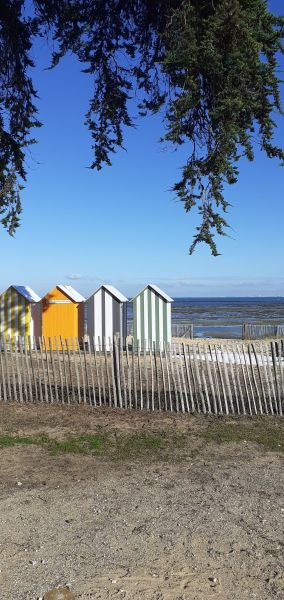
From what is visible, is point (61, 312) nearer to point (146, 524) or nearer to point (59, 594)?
point (146, 524)

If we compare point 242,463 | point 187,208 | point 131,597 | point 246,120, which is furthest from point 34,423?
point 246,120

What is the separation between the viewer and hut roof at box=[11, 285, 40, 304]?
767 inches

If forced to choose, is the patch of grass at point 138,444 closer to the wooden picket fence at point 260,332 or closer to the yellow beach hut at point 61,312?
the yellow beach hut at point 61,312

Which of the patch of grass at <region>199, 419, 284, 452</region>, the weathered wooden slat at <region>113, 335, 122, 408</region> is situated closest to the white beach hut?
the weathered wooden slat at <region>113, 335, 122, 408</region>

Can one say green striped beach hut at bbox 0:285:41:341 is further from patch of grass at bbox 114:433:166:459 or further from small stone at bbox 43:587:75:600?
small stone at bbox 43:587:75:600

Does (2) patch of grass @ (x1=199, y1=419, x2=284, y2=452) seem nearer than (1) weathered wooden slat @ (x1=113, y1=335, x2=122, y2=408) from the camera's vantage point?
Yes

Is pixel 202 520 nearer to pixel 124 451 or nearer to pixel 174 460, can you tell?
pixel 174 460

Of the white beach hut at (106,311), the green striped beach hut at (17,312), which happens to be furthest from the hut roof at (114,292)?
the green striped beach hut at (17,312)

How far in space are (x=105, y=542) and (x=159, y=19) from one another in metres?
8.79

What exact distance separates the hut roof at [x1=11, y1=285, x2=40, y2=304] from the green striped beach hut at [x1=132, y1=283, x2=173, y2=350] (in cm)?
389

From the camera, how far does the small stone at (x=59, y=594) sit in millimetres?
3618

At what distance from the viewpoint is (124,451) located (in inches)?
292

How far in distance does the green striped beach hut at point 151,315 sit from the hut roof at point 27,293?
3893 millimetres

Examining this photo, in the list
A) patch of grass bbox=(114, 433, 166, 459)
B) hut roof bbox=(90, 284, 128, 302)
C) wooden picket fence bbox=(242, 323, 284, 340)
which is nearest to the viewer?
patch of grass bbox=(114, 433, 166, 459)
